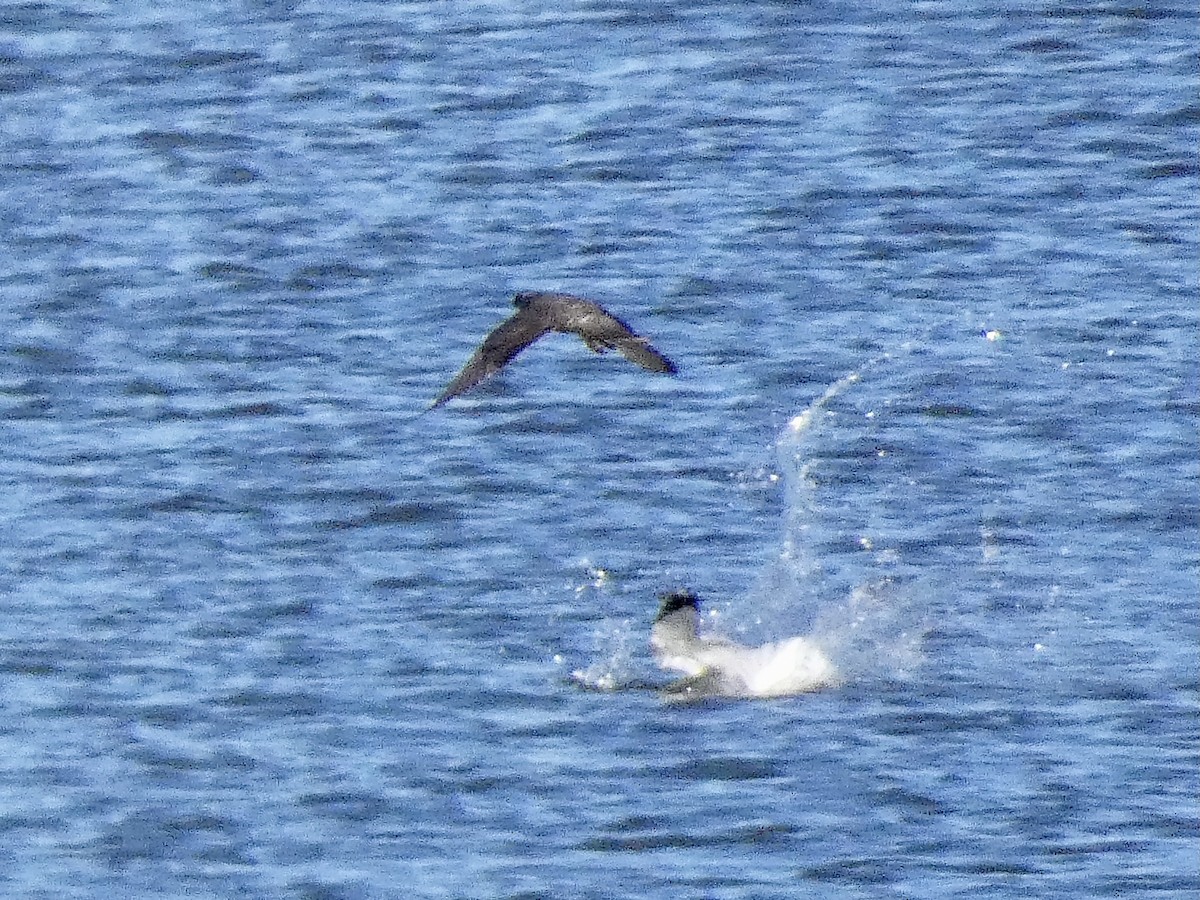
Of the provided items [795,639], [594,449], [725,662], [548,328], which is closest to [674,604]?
[725,662]

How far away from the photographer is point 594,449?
44.1ft

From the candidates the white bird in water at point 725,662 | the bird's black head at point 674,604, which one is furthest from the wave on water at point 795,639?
the bird's black head at point 674,604

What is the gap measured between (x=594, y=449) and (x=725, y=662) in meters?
2.44

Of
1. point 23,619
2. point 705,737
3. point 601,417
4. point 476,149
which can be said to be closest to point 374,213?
point 476,149

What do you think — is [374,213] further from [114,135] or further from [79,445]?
[79,445]

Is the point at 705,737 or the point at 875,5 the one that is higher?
the point at 875,5

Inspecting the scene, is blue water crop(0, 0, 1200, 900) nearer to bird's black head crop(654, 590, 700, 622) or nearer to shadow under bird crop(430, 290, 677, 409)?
bird's black head crop(654, 590, 700, 622)

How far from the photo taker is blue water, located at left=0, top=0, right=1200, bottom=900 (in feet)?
33.0

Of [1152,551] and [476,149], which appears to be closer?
[1152,551]

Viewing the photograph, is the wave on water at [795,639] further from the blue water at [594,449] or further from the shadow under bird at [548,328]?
the shadow under bird at [548,328]

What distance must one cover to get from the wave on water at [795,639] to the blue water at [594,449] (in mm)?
28

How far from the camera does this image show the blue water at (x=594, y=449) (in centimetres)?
1005

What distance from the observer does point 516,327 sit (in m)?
10.7

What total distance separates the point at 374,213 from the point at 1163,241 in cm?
405
